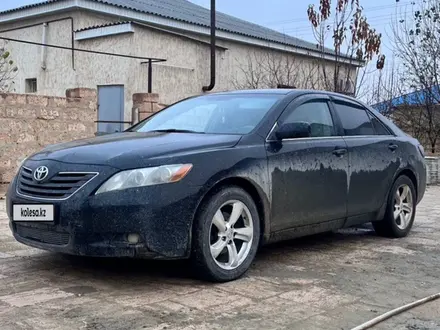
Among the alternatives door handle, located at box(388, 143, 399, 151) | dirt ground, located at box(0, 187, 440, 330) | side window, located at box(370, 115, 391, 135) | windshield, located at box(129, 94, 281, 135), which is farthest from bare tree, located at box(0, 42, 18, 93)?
door handle, located at box(388, 143, 399, 151)

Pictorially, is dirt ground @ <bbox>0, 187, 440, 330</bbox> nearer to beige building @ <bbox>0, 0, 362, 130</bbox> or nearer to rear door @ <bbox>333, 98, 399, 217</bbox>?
rear door @ <bbox>333, 98, 399, 217</bbox>

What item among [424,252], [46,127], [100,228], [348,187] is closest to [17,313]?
[100,228]

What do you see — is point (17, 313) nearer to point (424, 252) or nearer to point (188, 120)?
point (188, 120)

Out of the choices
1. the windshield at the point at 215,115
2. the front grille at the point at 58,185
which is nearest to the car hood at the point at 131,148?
the front grille at the point at 58,185

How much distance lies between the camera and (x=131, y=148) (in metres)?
4.32

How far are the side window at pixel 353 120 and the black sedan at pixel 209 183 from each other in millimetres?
20

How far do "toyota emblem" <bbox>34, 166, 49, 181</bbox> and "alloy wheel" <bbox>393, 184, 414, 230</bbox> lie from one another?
380 centimetres

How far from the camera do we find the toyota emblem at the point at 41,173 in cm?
430

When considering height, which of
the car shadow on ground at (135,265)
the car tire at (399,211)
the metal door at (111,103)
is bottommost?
the car shadow on ground at (135,265)

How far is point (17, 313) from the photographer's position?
3686 mm

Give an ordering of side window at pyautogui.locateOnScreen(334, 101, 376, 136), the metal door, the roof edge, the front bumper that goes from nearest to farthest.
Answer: the front bumper → side window at pyautogui.locateOnScreen(334, 101, 376, 136) → the metal door → the roof edge

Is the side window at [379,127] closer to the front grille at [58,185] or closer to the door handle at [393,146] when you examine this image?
the door handle at [393,146]

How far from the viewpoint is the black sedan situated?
13.4ft

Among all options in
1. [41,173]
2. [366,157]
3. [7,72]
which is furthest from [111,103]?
[41,173]
